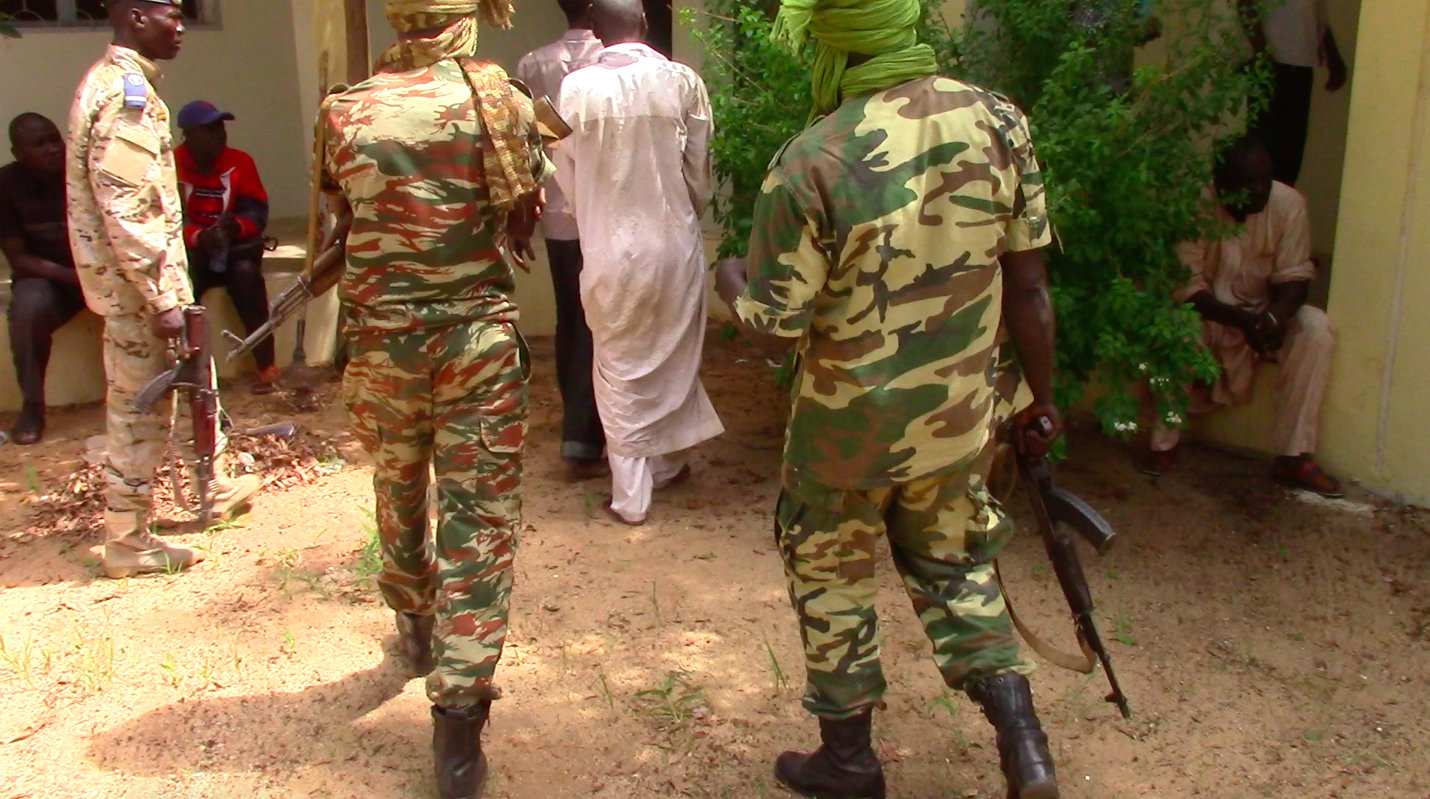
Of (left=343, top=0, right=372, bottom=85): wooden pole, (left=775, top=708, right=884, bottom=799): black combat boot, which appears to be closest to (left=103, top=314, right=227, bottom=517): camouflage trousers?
(left=343, top=0, right=372, bottom=85): wooden pole

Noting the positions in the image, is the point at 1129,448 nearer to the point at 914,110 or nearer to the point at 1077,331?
the point at 1077,331

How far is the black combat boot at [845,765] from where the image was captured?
3072 mm

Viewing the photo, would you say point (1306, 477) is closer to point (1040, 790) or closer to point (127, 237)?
point (1040, 790)

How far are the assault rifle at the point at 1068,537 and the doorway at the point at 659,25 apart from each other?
18.9 feet

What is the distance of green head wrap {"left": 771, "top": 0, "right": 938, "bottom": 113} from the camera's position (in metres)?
2.67

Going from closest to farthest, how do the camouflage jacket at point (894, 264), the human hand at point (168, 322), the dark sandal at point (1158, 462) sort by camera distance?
the camouflage jacket at point (894, 264) → the human hand at point (168, 322) → the dark sandal at point (1158, 462)

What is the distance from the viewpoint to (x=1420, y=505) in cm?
460

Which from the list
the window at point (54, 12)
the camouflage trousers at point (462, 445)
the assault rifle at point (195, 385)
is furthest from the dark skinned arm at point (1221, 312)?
the window at point (54, 12)

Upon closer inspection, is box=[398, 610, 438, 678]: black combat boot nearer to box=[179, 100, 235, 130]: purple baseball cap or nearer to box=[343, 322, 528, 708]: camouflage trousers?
box=[343, 322, 528, 708]: camouflage trousers

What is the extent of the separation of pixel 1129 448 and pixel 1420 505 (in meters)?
1.06

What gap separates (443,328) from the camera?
3096mm

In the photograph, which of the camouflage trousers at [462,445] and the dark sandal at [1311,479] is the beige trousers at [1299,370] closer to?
the dark sandal at [1311,479]

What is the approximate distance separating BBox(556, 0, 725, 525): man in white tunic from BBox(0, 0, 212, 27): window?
14.7 ft

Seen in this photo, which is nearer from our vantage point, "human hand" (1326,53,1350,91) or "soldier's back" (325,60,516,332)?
"soldier's back" (325,60,516,332)
